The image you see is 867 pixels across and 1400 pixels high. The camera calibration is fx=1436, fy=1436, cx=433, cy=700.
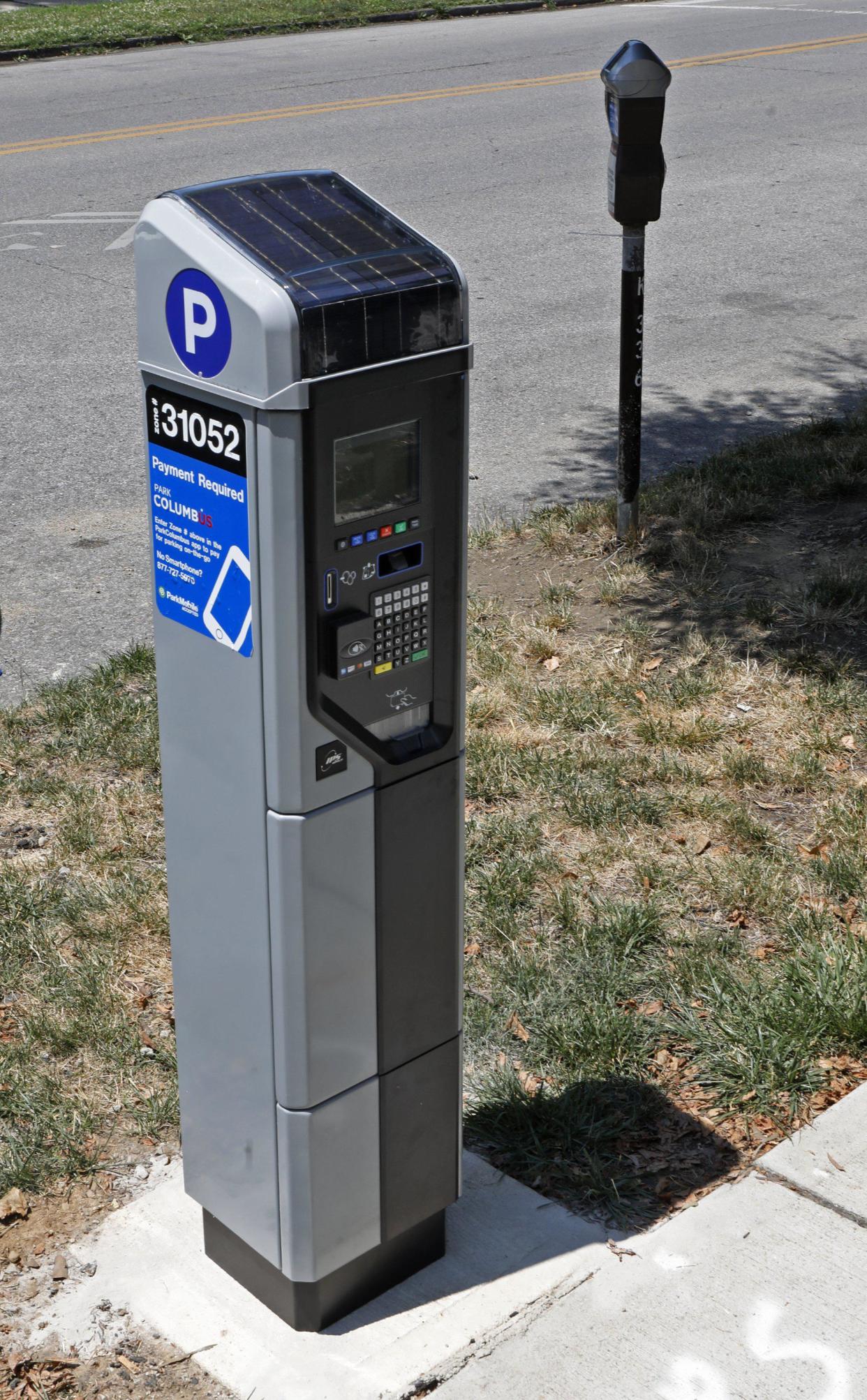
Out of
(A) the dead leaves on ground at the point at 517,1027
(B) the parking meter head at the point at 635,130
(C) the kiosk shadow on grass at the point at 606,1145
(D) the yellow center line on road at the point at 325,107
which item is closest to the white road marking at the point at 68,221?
(D) the yellow center line on road at the point at 325,107

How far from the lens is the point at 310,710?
230cm

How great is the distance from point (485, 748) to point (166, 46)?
1770 centimetres

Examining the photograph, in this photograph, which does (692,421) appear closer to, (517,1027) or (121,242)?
(517,1027)

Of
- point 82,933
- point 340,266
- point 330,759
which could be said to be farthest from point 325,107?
point 330,759

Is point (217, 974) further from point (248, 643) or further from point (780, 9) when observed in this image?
point (780, 9)

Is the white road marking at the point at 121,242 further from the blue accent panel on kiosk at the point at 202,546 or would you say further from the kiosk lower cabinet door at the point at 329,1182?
the kiosk lower cabinet door at the point at 329,1182

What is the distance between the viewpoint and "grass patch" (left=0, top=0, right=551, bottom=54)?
18.9 m

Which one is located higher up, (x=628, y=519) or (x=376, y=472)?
(x=376, y=472)

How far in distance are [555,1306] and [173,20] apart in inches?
813

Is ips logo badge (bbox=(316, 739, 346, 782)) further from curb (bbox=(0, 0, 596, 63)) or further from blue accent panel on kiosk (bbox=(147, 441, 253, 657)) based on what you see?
curb (bbox=(0, 0, 596, 63))

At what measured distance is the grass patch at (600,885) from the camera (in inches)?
129

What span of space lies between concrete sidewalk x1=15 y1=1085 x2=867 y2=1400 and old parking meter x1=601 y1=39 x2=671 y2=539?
3.44 m

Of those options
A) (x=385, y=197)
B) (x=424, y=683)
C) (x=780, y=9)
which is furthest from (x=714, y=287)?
(x=780, y=9)

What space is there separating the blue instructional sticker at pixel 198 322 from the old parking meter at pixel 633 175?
3216 mm
